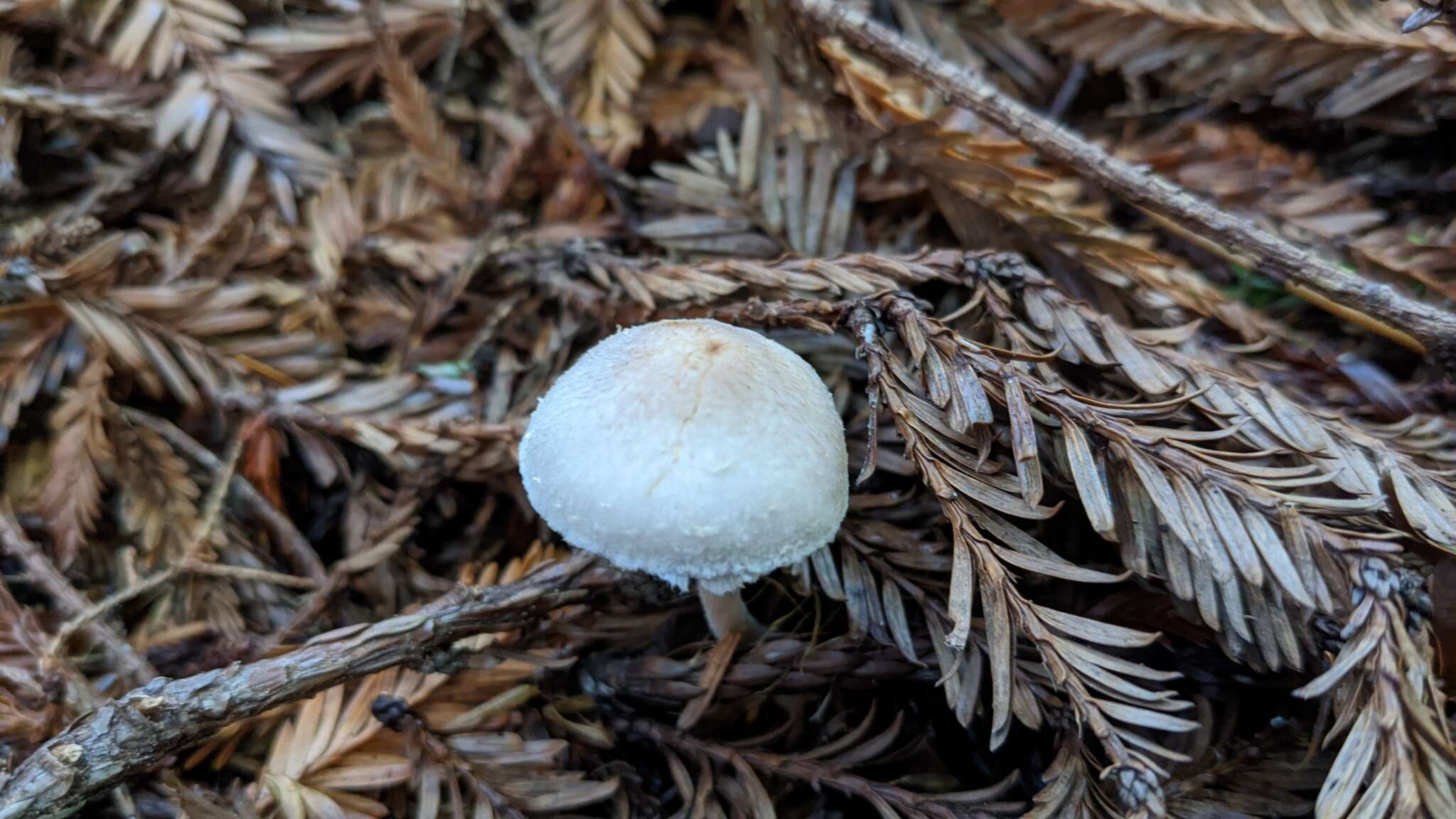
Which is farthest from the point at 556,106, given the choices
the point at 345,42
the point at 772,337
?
the point at 772,337

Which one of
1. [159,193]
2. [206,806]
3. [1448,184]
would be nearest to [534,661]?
[206,806]

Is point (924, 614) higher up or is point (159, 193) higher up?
point (924, 614)

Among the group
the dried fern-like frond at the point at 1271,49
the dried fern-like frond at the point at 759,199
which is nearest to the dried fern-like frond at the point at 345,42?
the dried fern-like frond at the point at 759,199

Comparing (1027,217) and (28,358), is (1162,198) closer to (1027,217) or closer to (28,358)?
(1027,217)

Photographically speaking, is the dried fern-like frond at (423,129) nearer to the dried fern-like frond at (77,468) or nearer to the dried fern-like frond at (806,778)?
the dried fern-like frond at (77,468)

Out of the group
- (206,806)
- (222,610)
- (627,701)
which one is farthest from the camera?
(222,610)

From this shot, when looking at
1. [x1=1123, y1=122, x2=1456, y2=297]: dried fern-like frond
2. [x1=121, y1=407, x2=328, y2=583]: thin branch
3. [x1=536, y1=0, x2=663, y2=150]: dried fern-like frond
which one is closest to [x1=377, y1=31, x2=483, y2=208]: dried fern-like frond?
[x1=536, y1=0, x2=663, y2=150]: dried fern-like frond

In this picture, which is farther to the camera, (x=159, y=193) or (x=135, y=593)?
(x=159, y=193)

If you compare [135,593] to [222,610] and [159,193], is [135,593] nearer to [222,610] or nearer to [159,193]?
[222,610]
